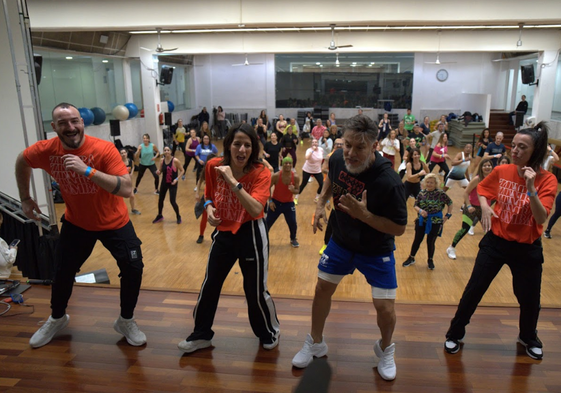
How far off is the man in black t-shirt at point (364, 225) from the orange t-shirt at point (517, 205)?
0.80m

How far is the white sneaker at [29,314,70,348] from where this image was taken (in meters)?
2.97

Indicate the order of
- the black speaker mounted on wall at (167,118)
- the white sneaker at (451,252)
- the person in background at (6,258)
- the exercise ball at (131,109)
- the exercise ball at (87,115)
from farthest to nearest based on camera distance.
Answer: the black speaker mounted on wall at (167,118)
the exercise ball at (131,109)
the exercise ball at (87,115)
the white sneaker at (451,252)
the person in background at (6,258)

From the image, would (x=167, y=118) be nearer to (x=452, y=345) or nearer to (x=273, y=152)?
(x=273, y=152)

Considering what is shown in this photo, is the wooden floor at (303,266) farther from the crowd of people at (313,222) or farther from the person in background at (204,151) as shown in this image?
the person in background at (204,151)

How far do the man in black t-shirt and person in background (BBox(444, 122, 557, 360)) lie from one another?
2.33 ft

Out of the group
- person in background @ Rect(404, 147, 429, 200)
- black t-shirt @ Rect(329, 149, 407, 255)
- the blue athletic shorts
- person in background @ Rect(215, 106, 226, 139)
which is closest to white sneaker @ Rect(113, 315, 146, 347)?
the blue athletic shorts

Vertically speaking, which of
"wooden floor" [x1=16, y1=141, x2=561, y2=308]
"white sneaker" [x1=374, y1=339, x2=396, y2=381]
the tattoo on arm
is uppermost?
the tattoo on arm

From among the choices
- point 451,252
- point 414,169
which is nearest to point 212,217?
point 451,252

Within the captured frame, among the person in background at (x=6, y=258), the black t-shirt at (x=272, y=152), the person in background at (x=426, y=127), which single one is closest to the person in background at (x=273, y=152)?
the black t-shirt at (x=272, y=152)

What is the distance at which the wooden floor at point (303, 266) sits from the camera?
16.1 ft

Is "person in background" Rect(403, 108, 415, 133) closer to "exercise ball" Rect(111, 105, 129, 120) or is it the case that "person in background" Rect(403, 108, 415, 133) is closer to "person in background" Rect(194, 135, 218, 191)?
"person in background" Rect(194, 135, 218, 191)

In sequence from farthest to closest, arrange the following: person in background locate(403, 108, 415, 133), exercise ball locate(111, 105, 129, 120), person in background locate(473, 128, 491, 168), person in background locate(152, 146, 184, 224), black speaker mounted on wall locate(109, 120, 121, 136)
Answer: person in background locate(403, 108, 415, 133) → exercise ball locate(111, 105, 129, 120) → black speaker mounted on wall locate(109, 120, 121, 136) → person in background locate(473, 128, 491, 168) → person in background locate(152, 146, 184, 224)

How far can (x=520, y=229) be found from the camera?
9.01 feet

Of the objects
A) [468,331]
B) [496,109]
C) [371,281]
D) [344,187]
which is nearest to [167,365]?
[371,281]
